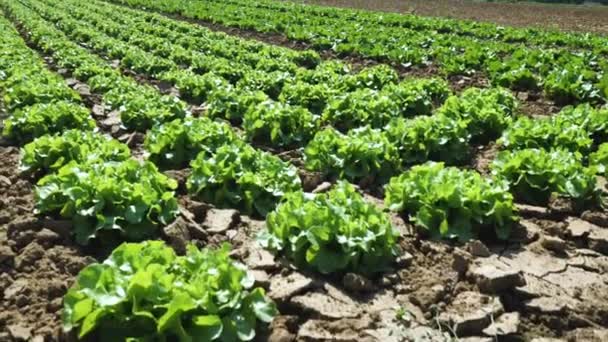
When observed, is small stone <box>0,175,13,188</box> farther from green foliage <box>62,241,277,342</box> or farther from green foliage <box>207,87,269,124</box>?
green foliage <box>207,87,269,124</box>

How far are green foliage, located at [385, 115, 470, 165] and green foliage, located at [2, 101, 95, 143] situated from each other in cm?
479

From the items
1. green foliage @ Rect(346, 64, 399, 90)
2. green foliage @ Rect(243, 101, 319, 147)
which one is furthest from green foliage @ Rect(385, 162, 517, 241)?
green foliage @ Rect(346, 64, 399, 90)

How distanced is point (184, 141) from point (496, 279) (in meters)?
4.62

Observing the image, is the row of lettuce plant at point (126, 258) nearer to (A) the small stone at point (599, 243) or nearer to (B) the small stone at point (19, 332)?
(B) the small stone at point (19, 332)

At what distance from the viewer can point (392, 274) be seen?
5.47 metres

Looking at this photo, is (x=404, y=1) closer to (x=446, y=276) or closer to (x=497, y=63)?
(x=497, y=63)

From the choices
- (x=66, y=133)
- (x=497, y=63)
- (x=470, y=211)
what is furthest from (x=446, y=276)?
(x=497, y=63)

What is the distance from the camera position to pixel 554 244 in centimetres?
606

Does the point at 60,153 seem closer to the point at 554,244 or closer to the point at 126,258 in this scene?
the point at 126,258

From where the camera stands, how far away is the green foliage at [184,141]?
8.05m

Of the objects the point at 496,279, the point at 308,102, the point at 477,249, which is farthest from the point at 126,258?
the point at 308,102

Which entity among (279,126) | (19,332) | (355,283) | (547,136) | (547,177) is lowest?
(19,332)

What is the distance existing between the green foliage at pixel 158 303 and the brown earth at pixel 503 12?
2928cm

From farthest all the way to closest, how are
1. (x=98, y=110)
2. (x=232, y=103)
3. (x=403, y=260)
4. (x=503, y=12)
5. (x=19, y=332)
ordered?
1. (x=503, y=12)
2. (x=98, y=110)
3. (x=232, y=103)
4. (x=403, y=260)
5. (x=19, y=332)
